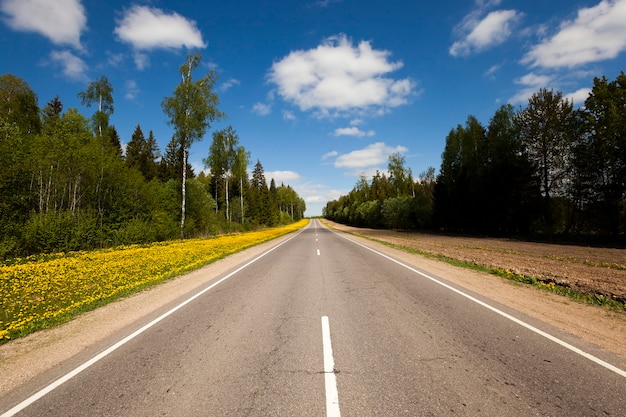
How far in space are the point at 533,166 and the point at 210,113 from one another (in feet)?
112

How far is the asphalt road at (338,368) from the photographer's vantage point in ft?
9.68

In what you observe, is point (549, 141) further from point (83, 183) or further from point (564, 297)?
point (83, 183)

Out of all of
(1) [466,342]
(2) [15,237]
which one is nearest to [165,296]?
(1) [466,342]

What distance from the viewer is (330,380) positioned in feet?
11.1

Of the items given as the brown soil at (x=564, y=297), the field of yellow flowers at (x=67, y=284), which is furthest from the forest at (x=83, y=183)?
the brown soil at (x=564, y=297)

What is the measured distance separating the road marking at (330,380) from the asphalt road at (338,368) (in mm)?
14

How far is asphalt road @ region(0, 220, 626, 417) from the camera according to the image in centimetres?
295

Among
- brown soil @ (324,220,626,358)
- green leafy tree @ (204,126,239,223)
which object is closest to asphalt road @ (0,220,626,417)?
brown soil @ (324,220,626,358)

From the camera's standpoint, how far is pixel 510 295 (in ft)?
24.8

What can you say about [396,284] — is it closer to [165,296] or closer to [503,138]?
[165,296]

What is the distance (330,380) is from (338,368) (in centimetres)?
32

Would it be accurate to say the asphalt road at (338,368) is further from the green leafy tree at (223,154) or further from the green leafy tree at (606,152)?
the green leafy tree at (223,154)

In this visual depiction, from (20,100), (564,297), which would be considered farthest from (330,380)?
(20,100)

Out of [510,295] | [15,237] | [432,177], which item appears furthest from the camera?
[432,177]
